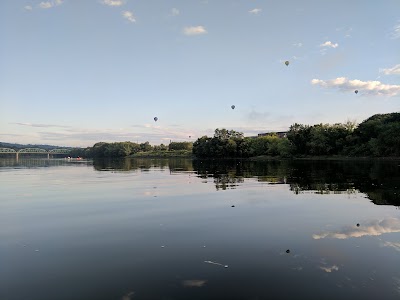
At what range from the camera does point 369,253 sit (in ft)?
40.7

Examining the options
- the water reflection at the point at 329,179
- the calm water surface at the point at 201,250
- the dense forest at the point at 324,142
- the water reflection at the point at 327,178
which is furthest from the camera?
the dense forest at the point at 324,142

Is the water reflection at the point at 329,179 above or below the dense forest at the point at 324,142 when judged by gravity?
below

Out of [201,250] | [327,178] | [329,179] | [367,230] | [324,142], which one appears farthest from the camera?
[324,142]

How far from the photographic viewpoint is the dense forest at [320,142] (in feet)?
352

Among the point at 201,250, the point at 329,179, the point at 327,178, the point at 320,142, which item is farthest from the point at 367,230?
the point at 320,142

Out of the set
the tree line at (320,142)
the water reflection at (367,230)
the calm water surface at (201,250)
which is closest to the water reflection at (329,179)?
the calm water surface at (201,250)

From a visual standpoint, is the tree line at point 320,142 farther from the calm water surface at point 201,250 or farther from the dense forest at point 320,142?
the calm water surface at point 201,250

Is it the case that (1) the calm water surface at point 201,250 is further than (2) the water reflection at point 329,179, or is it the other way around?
(2) the water reflection at point 329,179

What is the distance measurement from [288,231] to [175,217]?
6.84 m

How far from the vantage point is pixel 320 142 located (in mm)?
130000

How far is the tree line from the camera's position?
10731cm

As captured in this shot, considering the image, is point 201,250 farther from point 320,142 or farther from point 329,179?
point 320,142

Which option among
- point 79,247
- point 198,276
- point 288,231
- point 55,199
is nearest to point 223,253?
point 198,276

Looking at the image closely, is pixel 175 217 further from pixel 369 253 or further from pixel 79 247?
pixel 369 253
